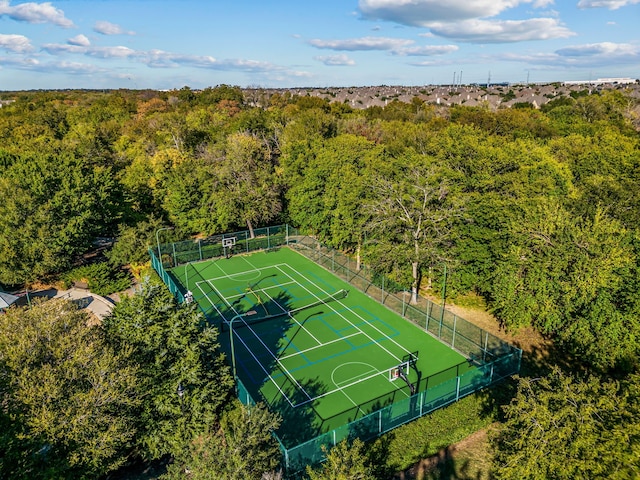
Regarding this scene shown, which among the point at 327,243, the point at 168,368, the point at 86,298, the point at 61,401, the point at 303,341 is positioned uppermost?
the point at 61,401

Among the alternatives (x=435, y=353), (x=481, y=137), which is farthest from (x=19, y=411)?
(x=481, y=137)

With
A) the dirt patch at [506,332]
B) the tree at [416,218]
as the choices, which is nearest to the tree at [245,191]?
the tree at [416,218]

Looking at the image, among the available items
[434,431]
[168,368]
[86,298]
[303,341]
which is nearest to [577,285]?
[434,431]

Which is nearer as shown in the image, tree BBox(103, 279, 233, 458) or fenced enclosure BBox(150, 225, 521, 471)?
tree BBox(103, 279, 233, 458)

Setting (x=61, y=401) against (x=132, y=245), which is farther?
(x=132, y=245)

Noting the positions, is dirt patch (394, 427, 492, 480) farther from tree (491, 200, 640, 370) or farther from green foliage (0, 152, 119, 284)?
green foliage (0, 152, 119, 284)

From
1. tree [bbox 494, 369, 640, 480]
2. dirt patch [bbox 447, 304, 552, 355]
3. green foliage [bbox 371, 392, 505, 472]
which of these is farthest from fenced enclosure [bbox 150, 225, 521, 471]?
tree [bbox 494, 369, 640, 480]

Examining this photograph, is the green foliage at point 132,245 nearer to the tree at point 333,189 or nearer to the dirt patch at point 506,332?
the tree at point 333,189

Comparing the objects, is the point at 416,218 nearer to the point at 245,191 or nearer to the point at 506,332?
the point at 506,332
